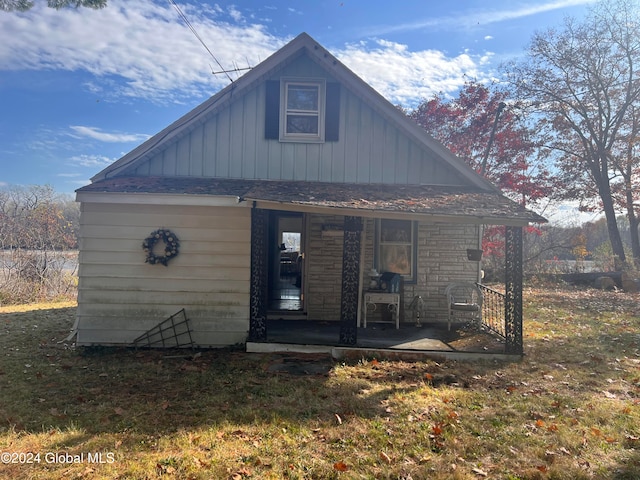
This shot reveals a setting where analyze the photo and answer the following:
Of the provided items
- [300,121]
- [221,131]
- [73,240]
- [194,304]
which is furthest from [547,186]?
[73,240]

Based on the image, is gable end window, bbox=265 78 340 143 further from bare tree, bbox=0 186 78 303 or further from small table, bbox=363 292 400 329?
bare tree, bbox=0 186 78 303

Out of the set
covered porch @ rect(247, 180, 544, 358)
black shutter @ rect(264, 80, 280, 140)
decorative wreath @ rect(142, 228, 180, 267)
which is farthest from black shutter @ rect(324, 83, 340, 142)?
decorative wreath @ rect(142, 228, 180, 267)

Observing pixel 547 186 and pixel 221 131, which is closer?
pixel 221 131

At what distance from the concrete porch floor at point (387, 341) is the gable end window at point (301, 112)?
3.87 metres

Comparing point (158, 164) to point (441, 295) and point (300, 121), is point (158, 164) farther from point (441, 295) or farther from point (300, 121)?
point (441, 295)

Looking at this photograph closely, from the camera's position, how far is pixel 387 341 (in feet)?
23.2

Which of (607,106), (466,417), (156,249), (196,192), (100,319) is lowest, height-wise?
(466,417)

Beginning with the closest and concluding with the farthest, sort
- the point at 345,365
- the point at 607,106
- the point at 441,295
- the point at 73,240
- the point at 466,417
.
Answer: the point at 466,417 → the point at 345,365 → the point at 441,295 → the point at 73,240 → the point at 607,106

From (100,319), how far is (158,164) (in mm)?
3233

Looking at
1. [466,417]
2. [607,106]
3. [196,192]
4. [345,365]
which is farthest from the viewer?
[607,106]

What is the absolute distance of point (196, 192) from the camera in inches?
273

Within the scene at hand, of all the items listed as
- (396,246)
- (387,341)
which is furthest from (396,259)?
(387,341)

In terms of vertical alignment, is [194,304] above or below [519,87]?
below

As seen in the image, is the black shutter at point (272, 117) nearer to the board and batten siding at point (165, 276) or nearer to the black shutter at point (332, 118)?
the black shutter at point (332, 118)
